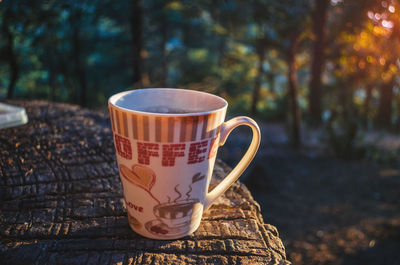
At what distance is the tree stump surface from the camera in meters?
0.76

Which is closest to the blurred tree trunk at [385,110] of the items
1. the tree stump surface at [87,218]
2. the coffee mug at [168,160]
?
the tree stump surface at [87,218]

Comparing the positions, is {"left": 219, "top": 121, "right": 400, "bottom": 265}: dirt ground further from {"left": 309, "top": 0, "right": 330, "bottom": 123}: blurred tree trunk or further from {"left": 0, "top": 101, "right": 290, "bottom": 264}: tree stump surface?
{"left": 0, "top": 101, "right": 290, "bottom": 264}: tree stump surface

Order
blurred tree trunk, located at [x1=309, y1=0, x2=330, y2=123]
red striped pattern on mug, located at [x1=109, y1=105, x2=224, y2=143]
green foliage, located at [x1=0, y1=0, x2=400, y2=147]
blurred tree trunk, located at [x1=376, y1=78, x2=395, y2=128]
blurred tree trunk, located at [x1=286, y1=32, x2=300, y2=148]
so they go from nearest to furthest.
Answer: red striped pattern on mug, located at [x1=109, y1=105, x2=224, y2=143], green foliage, located at [x1=0, y1=0, x2=400, y2=147], blurred tree trunk, located at [x1=286, y1=32, x2=300, y2=148], blurred tree trunk, located at [x1=309, y1=0, x2=330, y2=123], blurred tree trunk, located at [x1=376, y1=78, x2=395, y2=128]

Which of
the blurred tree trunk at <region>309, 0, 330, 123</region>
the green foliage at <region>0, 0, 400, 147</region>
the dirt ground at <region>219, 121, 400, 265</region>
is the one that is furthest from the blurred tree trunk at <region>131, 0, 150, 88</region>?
the blurred tree trunk at <region>309, 0, 330, 123</region>

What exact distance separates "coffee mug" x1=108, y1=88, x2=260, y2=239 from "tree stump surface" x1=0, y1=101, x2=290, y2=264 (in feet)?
0.19

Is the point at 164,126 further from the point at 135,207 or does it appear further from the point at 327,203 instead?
the point at 327,203

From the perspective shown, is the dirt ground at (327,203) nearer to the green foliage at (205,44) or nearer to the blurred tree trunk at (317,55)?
the green foliage at (205,44)

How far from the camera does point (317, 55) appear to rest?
23.0ft

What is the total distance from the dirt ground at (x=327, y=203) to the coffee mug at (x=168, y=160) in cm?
267

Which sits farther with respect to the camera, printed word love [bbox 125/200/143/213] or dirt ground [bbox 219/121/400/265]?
dirt ground [bbox 219/121/400/265]

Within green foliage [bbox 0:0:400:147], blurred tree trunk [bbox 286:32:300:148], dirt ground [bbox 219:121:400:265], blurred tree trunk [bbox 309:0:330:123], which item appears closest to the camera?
dirt ground [bbox 219:121:400:265]

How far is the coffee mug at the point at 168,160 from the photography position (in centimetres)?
73

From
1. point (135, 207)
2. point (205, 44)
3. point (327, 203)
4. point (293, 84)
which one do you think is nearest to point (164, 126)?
point (135, 207)

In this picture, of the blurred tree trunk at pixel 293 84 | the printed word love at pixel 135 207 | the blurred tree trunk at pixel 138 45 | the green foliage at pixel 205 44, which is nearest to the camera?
the printed word love at pixel 135 207
